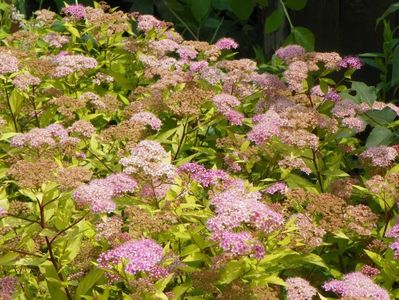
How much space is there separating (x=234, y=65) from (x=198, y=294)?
1.43 metres

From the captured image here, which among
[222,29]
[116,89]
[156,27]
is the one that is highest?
[156,27]

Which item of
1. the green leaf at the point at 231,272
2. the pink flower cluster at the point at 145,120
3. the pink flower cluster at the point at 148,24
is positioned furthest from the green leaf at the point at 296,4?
A: the green leaf at the point at 231,272

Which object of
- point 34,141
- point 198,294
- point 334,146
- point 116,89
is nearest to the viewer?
point 198,294

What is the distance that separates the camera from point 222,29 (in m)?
5.40

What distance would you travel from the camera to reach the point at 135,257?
5.88ft

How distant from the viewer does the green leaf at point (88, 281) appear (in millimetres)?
1953

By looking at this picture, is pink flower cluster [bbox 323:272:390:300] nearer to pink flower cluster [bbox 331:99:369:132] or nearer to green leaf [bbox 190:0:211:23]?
pink flower cluster [bbox 331:99:369:132]

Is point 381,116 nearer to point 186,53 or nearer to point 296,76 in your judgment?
point 296,76

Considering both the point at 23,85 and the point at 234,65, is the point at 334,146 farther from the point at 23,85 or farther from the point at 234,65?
the point at 23,85

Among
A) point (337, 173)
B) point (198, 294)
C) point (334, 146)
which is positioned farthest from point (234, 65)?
point (198, 294)

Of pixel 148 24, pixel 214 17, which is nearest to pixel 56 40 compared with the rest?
→ pixel 148 24

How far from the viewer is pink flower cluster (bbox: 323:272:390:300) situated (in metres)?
1.77

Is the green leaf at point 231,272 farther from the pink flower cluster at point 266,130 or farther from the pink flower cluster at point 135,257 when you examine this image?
the pink flower cluster at point 266,130

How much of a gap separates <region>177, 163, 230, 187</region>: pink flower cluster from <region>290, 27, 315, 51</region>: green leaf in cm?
245
